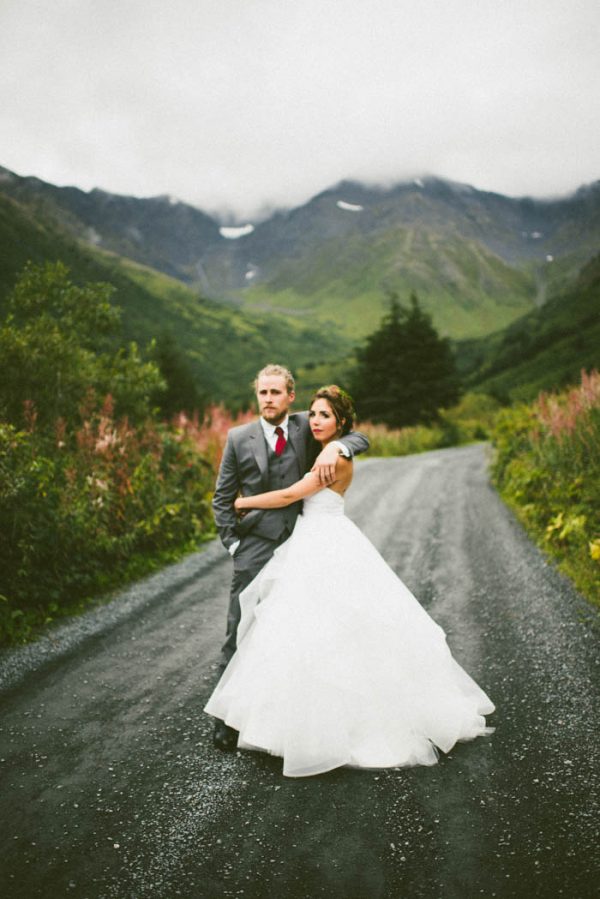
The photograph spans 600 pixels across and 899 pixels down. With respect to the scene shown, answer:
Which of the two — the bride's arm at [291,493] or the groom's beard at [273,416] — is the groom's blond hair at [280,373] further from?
the bride's arm at [291,493]

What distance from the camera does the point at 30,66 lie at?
23.1 metres

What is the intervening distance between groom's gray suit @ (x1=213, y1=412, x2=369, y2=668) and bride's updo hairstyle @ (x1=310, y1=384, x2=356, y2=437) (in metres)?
0.09

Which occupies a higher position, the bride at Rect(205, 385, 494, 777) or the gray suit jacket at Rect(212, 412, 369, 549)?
the gray suit jacket at Rect(212, 412, 369, 549)

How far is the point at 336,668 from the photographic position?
10.8 ft

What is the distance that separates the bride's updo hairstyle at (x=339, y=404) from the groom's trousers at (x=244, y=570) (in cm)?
80

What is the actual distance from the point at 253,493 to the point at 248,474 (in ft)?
0.45

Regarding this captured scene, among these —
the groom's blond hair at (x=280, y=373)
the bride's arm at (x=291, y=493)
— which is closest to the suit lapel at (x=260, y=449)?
the bride's arm at (x=291, y=493)

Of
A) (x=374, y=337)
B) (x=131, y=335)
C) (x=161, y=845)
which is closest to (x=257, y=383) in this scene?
(x=161, y=845)

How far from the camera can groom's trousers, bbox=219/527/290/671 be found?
375cm

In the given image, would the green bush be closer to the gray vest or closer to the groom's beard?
the gray vest

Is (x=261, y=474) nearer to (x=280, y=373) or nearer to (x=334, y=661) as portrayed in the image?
(x=280, y=373)

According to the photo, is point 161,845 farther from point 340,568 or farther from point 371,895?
point 340,568

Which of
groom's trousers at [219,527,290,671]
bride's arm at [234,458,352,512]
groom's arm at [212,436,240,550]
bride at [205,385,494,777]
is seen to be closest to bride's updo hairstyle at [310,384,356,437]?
bride at [205,385,494,777]

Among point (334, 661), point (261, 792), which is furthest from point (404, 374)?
point (261, 792)
